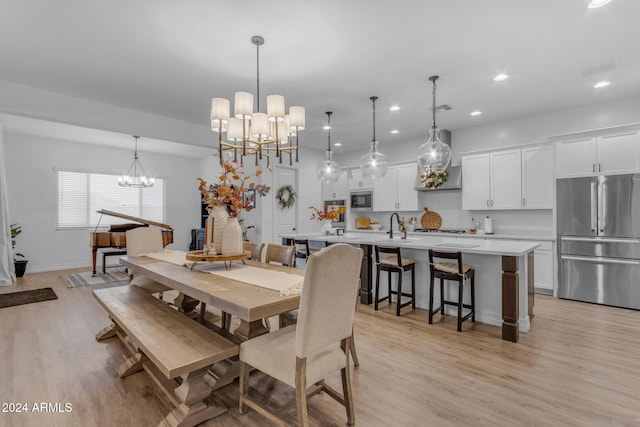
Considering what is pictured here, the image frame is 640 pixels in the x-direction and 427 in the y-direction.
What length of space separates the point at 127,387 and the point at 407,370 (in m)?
2.03

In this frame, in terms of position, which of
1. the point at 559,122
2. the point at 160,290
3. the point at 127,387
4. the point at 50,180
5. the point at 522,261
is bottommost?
the point at 127,387

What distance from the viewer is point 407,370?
2.40m

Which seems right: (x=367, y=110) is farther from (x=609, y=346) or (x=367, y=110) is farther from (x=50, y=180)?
(x=50, y=180)

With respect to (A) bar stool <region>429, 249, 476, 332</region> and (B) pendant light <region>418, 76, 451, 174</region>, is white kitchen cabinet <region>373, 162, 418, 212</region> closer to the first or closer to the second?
(B) pendant light <region>418, 76, 451, 174</region>

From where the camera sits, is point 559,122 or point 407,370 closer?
point 407,370

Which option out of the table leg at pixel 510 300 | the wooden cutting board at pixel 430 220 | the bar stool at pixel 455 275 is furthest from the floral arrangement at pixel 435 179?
the table leg at pixel 510 300

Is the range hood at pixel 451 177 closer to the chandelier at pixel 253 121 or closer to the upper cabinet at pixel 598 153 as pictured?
the upper cabinet at pixel 598 153

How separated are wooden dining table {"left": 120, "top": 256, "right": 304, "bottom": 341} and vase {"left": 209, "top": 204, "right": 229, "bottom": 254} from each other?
24cm

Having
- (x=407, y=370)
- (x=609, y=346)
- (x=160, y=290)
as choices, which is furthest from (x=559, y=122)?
(x=160, y=290)

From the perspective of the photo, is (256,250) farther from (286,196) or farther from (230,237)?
(286,196)

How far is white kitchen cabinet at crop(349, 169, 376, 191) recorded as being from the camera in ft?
22.7

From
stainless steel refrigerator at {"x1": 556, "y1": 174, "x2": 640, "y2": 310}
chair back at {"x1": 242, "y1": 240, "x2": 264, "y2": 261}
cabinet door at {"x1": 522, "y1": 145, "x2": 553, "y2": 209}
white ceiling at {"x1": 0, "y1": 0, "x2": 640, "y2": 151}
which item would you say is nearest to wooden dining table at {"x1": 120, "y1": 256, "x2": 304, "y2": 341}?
chair back at {"x1": 242, "y1": 240, "x2": 264, "y2": 261}

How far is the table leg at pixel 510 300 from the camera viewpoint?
290 cm

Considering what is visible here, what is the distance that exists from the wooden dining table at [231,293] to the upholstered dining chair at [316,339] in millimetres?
207
